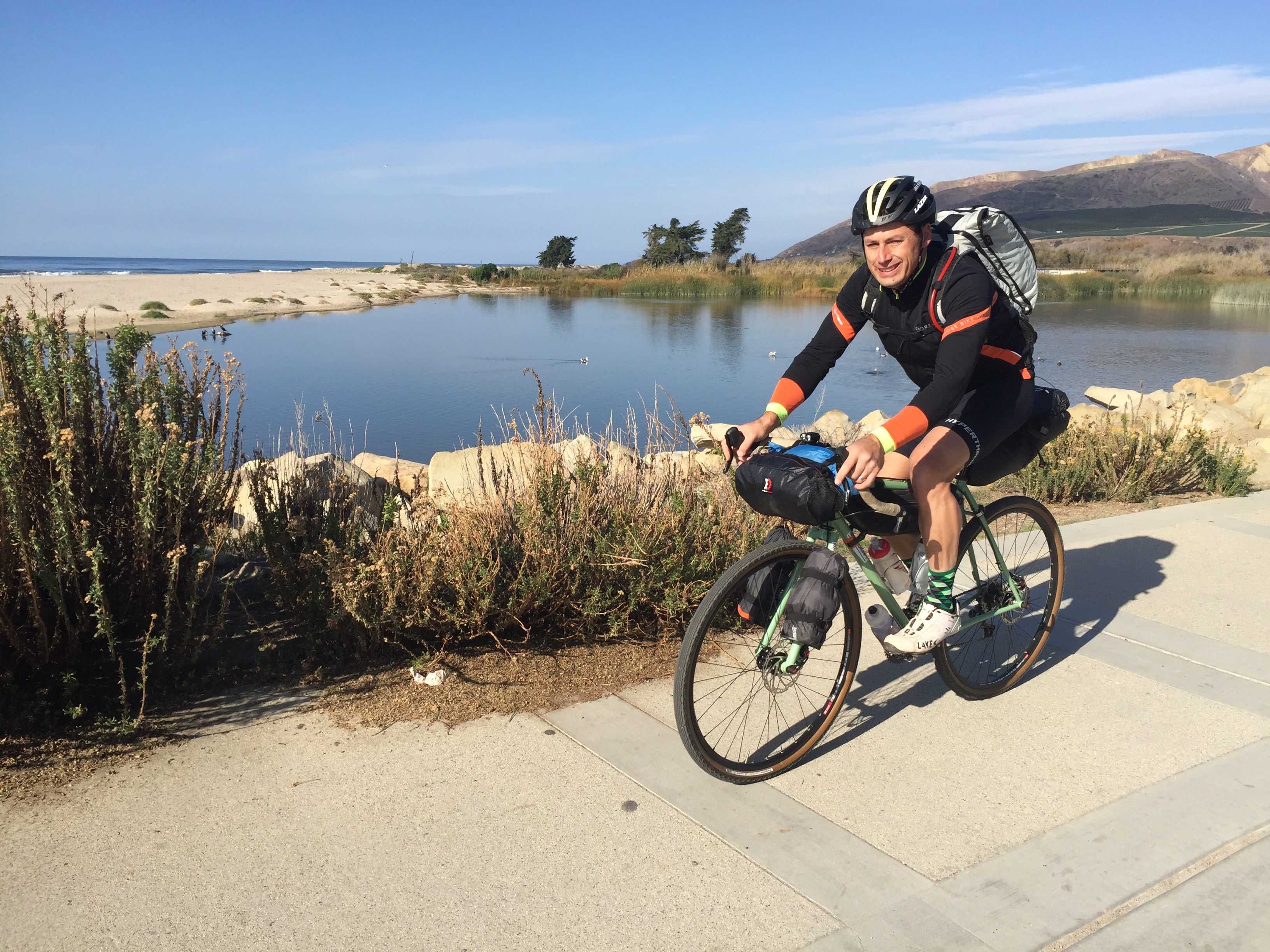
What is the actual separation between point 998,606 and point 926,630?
2.38 ft

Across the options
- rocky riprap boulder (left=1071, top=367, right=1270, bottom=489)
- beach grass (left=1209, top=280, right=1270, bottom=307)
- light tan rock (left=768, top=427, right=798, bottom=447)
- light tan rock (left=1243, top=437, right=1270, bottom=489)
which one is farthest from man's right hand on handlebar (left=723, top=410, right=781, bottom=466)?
beach grass (left=1209, top=280, right=1270, bottom=307)

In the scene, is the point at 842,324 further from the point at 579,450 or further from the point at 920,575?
the point at 579,450

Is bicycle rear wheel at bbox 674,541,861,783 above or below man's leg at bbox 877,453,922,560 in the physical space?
→ below

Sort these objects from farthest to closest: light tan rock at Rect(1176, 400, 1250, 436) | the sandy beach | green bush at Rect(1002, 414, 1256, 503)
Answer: the sandy beach, light tan rock at Rect(1176, 400, 1250, 436), green bush at Rect(1002, 414, 1256, 503)

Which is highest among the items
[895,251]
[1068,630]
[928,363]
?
[895,251]

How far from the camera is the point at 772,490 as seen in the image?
9.58 feet

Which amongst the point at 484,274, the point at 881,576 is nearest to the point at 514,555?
the point at 881,576

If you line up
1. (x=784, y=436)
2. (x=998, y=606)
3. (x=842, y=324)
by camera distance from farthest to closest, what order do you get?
(x=784, y=436), (x=998, y=606), (x=842, y=324)

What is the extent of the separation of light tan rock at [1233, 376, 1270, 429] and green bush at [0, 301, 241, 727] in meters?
13.2

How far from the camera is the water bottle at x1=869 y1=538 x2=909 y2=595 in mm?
3533

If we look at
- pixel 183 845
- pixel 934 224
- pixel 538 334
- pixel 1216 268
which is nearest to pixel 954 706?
pixel 934 224

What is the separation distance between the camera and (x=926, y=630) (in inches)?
134

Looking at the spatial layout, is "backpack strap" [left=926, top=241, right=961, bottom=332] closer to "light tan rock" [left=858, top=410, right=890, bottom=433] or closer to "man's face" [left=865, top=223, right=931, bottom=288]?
"man's face" [left=865, top=223, right=931, bottom=288]

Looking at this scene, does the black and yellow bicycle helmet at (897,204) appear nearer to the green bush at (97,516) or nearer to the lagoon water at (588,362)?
the green bush at (97,516)
